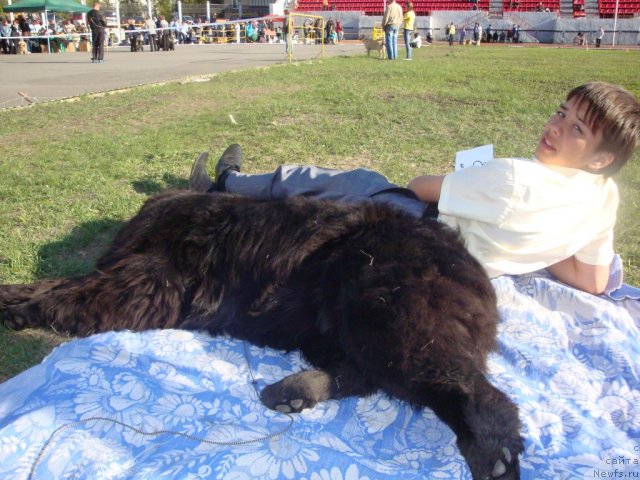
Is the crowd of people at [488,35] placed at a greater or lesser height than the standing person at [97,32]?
greater

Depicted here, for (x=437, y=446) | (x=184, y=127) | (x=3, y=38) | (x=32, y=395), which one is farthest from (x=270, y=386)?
(x=3, y=38)

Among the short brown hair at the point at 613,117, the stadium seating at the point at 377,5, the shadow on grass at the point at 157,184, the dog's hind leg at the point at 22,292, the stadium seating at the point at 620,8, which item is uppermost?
the stadium seating at the point at 377,5

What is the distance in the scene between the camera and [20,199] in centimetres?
428

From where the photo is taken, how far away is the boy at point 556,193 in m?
2.39

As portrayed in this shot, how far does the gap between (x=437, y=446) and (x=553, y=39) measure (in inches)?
1595

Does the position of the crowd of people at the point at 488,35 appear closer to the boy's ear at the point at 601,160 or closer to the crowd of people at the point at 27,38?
the crowd of people at the point at 27,38

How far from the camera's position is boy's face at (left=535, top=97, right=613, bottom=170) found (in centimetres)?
253

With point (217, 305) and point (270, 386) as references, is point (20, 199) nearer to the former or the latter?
point (217, 305)

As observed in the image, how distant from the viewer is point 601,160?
8.36ft

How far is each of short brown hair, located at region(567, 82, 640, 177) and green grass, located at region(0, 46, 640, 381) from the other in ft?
4.44

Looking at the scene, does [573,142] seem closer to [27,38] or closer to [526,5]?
[27,38]

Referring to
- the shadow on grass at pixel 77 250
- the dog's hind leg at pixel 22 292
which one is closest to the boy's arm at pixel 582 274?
the dog's hind leg at pixel 22 292

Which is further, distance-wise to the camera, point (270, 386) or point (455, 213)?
point (455, 213)

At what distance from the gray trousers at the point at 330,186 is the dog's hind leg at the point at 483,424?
3.85 ft
